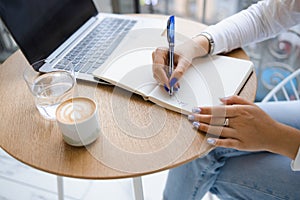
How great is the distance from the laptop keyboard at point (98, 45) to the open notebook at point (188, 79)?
0.05m

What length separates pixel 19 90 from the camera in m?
0.70

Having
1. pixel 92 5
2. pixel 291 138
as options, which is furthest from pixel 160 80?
pixel 92 5

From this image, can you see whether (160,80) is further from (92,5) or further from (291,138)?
(92,5)

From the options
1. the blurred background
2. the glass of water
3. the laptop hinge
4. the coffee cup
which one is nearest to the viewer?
the coffee cup

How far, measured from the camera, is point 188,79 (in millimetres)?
A: 660

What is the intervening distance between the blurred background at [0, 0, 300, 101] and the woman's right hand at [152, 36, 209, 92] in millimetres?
668

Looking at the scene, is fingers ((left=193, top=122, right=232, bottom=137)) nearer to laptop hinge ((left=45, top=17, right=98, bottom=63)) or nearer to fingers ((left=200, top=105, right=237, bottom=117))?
fingers ((left=200, top=105, right=237, bottom=117))

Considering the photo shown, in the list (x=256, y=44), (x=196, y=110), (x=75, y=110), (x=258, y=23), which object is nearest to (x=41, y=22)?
(x=75, y=110)

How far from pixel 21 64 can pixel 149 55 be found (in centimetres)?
34

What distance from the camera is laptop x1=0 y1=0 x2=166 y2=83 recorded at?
0.68 m

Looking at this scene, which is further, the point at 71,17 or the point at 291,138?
the point at 71,17

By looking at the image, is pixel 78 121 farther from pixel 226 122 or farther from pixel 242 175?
pixel 242 175

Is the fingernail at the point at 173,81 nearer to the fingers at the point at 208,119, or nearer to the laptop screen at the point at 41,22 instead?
the fingers at the point at 208,119

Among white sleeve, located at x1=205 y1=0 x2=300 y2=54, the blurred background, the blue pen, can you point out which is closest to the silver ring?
the blue pen
